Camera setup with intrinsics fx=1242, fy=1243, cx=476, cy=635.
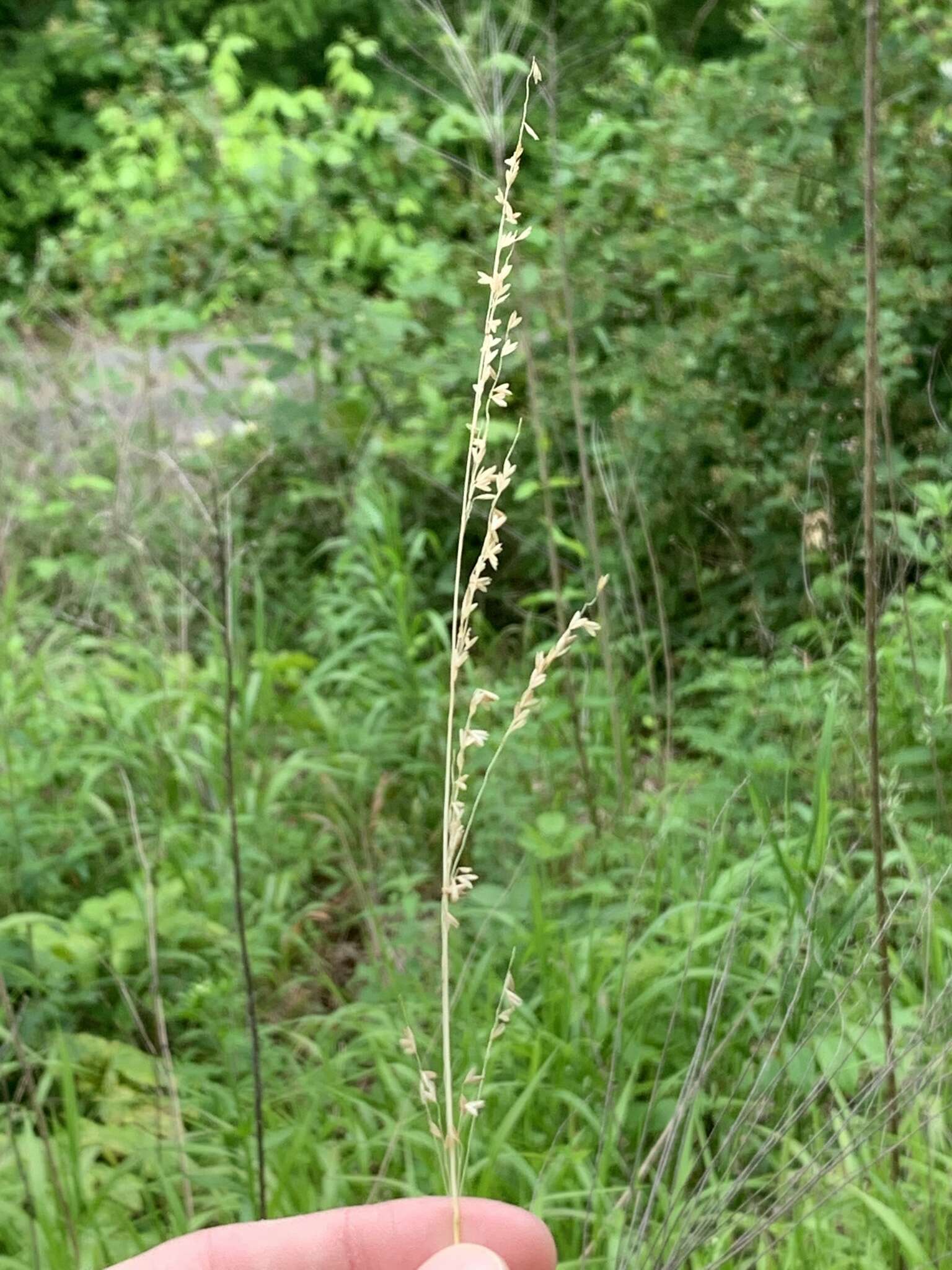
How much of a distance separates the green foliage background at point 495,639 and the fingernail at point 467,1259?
8.3 inches

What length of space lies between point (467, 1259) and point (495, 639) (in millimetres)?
3122

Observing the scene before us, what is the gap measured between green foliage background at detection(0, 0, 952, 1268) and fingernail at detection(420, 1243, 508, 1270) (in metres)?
0.21

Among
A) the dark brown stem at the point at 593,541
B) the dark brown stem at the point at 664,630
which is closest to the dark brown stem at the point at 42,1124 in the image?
the dark brown stem at the point at 664,630

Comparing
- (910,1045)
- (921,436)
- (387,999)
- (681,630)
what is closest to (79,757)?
(387,999)

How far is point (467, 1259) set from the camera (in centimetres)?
94

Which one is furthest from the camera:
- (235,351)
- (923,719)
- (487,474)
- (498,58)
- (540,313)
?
(235,351)

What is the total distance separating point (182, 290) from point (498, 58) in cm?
276

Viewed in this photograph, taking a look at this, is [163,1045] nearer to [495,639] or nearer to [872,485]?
[872,485]

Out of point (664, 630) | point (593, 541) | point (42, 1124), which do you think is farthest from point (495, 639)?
point (42, 1124)

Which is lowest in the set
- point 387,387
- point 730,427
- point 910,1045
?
point 387,387

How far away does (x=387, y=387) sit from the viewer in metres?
4.62

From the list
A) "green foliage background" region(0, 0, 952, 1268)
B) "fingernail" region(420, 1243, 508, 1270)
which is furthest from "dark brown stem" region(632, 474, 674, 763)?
"fingernail" region(420, 1243, 508, 1270)

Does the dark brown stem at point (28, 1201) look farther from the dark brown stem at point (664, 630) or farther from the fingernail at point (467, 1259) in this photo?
the dark brown stem at point (664, 630)

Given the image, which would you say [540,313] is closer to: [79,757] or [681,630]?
[681,630]
